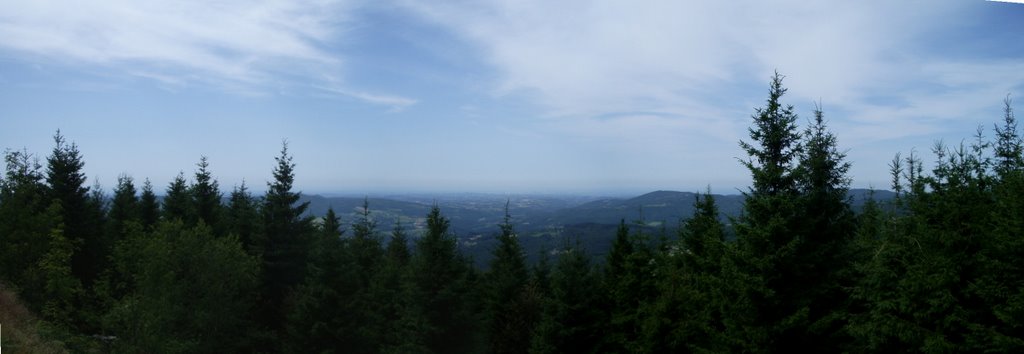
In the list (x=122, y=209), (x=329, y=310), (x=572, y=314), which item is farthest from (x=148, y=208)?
(x=572, y=314)

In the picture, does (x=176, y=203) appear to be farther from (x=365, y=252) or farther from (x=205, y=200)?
(x=365, y=252)

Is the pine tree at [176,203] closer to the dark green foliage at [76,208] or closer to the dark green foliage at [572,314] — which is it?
the dark green foliage at [76,208]

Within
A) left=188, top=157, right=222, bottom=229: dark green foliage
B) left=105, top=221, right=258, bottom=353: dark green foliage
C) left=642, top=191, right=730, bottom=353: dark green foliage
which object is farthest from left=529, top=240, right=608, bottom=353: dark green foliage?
left=188, top=157, right=222, bottom=229: dark green foliage

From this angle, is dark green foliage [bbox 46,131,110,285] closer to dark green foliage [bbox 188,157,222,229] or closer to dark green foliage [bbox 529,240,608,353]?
dark green foliage [bbox 188,157,222,229]

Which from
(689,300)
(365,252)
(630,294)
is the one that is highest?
(689,300)

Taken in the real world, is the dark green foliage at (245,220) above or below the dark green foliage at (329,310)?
above

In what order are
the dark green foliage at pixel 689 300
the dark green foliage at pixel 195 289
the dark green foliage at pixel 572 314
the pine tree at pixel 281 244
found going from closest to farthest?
the dark green foliage at pixel 689 300
the dark green foliage at pixel 572 314
the dark green foliage at pixel 195 289
the pine tree at pixel 281 244

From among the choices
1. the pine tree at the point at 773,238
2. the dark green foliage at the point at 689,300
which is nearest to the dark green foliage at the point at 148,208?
the dark green foliage at the point at 689,300

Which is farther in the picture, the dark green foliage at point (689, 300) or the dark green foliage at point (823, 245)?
the dark green foliage at point (689, 300)
